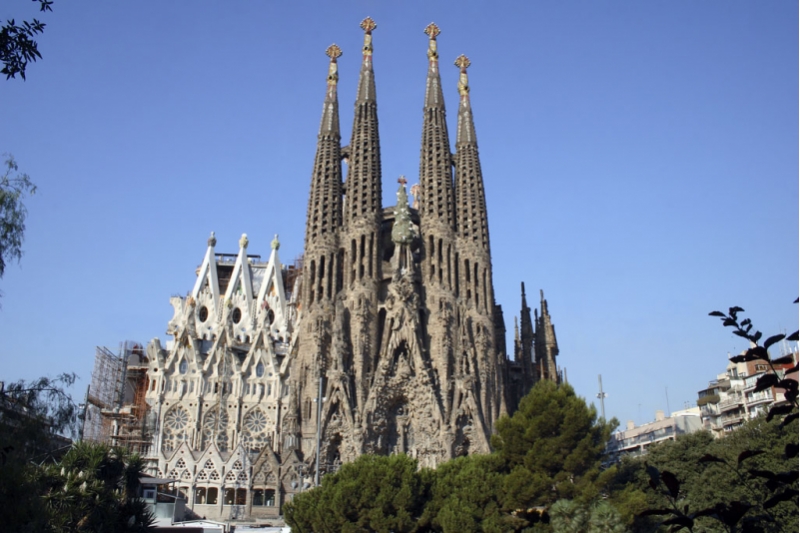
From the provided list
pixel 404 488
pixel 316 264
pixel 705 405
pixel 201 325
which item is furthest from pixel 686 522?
pixel 705 405

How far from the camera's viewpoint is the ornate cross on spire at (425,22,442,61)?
5309cm

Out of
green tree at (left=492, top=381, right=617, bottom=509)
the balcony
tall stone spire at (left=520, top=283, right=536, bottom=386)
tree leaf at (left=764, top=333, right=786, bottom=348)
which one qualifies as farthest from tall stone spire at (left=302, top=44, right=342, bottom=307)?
tree leaf at (left=764, top=333, right=786, bottom=348)

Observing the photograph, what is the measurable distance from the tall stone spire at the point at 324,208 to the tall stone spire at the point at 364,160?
912 millimetres

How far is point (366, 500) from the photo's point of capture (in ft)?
84.1

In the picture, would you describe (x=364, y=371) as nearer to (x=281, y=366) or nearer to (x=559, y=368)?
(x=281, y=366)

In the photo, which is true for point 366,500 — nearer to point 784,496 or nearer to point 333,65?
point 784,496

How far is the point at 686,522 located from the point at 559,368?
48250mm

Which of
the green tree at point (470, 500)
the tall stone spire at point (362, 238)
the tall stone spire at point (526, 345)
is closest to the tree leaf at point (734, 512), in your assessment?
the green tree at point (470, 500)

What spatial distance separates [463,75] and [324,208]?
15.3 m

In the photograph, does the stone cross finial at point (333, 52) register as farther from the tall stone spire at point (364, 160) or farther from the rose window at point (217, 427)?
the rose window at point (217, 427)

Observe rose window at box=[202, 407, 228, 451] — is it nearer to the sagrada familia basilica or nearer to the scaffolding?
the sagrada familia basilica

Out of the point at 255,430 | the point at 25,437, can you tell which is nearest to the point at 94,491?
the point at 25,437

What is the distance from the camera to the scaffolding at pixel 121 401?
160 ft

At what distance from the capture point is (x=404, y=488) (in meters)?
25.9
